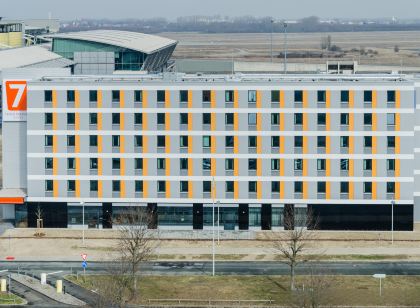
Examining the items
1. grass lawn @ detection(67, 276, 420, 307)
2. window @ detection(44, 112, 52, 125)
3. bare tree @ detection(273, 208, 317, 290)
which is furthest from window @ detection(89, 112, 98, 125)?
grass lawn @ detection(67, 276, 420, 307)

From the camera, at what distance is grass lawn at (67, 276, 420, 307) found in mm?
88500

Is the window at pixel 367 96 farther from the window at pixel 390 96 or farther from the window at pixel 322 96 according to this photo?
the window at pixel 322 96

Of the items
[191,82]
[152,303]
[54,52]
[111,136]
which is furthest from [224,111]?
[54,52]

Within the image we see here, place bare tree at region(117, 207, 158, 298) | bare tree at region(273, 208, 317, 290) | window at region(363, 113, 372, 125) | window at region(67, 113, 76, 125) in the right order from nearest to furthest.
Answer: bare tree at region(117, 207, 158, 298)
bare tree at region(273, 208, 317, 290)
window at region(363, 113, 372, 125)
window at region(67, 113, 76, 125)

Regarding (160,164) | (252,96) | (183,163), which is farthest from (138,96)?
(252,96)

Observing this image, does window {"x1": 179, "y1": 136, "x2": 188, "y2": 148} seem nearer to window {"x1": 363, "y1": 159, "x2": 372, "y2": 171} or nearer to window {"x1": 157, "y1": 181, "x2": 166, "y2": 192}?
window {"x1": 157, "y1": 181, "x2": 166, "y2": 192}

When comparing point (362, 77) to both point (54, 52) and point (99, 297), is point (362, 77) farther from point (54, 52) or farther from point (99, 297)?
point (54, 52)

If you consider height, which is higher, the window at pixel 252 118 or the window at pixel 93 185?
the window at pixel 252 118

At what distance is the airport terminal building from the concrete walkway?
23440 millimetres

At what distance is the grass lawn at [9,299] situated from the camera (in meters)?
88.0

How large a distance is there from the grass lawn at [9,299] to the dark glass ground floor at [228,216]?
29342mm

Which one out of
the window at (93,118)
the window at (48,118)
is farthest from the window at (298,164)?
the window at (48,118)

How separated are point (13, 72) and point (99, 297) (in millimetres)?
49384

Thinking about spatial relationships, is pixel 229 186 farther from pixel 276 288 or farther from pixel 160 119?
pixel 276 288
